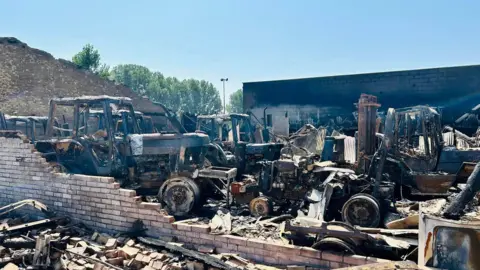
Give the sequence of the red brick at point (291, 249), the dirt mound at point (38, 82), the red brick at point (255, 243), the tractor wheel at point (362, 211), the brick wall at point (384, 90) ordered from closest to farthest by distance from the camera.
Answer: the red brick at point (291, 249), the red brick at point (255, 243), the tractor wheel at point (362, 211), the brick wall at point (384, 90), the dirt mound at point (38, 82)

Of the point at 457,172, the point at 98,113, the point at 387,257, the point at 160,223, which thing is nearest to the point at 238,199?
the point at 160,223

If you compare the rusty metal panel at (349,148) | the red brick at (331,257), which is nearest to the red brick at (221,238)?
Result: the red brick at (331,257)

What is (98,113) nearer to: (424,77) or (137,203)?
(137,203)

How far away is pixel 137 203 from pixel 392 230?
12.8ft

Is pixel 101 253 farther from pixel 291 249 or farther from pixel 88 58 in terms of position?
pixel 88 58

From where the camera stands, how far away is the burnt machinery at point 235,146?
862 centimetres

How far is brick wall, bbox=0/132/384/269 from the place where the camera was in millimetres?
4836

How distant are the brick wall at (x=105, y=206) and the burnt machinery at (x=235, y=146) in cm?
290

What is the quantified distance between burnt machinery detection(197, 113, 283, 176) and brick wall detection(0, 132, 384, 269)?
2.90 metres

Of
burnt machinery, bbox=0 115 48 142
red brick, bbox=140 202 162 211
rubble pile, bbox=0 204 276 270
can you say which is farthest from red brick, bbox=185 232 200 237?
burnt machinery, bbox=0 115 48 142

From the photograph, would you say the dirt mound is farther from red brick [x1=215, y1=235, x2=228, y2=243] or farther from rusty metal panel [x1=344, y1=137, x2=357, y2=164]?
red brick [x1=215, y1=235, x2=228, y2=243]

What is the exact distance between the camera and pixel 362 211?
6.07m

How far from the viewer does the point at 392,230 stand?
5.05 meters

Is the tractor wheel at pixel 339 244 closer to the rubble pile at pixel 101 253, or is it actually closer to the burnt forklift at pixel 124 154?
the rubble pile at pixel 101 253
